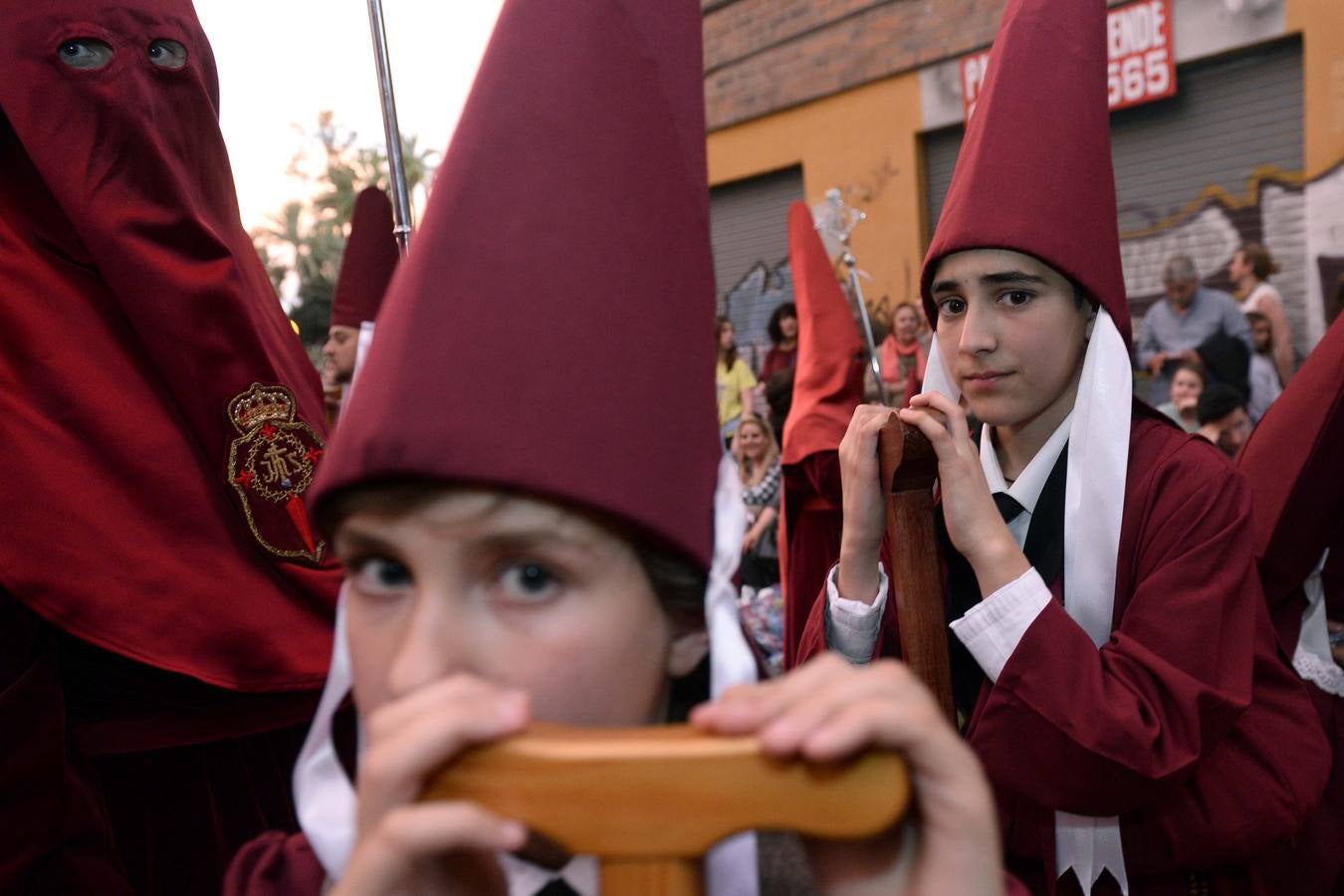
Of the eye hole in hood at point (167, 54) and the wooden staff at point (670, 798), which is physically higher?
the eye hole in hood at point (167, 54)

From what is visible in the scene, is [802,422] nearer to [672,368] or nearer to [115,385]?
[115,385]

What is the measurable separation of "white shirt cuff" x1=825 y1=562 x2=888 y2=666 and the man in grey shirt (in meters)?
5.64

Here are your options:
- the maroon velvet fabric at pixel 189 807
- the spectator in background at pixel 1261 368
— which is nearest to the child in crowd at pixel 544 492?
the maroon velvet fabric at pixel 189 807

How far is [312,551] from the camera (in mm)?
1777

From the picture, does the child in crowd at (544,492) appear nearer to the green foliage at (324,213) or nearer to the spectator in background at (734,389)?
the spectator in background at (734,389)

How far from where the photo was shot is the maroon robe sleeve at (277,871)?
1.11m

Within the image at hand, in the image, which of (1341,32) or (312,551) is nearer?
(312,551)

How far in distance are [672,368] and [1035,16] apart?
1326 mm

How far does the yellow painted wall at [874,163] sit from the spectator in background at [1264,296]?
257 centimetres

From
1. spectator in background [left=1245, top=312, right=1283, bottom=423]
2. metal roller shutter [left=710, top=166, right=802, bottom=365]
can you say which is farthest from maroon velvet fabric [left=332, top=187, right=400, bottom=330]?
metal roller shutter [left=710, top=166, right=802, bottom=365]

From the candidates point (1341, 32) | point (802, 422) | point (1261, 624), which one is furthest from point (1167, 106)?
point (1261, 624)

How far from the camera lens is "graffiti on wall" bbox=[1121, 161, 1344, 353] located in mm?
6676

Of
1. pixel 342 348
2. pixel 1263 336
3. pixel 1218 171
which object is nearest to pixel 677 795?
pixel 342 348

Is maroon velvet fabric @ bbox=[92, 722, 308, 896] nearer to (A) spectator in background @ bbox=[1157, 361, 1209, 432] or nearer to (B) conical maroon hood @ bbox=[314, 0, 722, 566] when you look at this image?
(B) conical maroon hood @ bbox=[314, 0, 722, 566]
